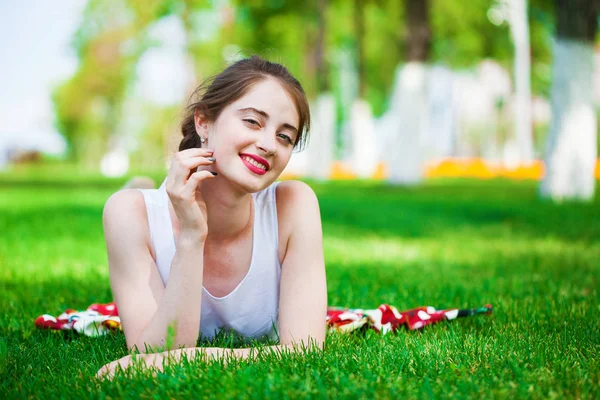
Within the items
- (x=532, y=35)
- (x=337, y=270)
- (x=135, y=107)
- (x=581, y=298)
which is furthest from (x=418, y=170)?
(x=135, y=107)

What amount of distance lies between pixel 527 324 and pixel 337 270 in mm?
2504

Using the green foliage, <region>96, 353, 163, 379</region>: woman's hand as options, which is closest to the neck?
<region>96, 353, 163, 379</region>: woman's hand

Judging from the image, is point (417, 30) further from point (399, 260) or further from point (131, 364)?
point (131, 364)

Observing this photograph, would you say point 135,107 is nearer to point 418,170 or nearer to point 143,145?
point 143,145

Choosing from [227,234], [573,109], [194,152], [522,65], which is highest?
[522,65]

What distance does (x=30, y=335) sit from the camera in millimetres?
3486

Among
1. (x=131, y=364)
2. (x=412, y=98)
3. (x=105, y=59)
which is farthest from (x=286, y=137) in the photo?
(x=105, y=59)

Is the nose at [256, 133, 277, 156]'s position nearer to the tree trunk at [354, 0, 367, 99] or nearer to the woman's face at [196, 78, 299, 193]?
the woman's face at [196, 78, 299, 193]

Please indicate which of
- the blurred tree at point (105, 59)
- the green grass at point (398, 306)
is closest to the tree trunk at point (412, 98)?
the green grass at point (398, 306)

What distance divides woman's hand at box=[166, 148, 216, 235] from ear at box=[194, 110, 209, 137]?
0.25m

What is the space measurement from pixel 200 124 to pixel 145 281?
72cm

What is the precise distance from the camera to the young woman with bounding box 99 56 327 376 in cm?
275

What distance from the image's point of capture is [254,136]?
2.87 meters

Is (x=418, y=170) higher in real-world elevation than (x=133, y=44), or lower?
lower
